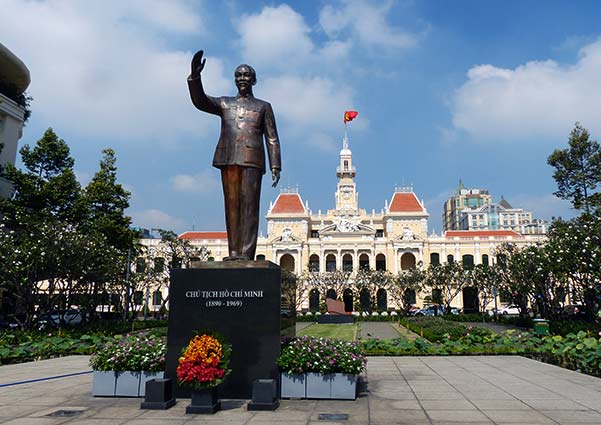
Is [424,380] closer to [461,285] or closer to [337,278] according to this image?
[461,285]

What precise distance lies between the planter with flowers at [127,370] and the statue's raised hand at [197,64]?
14.8 feet

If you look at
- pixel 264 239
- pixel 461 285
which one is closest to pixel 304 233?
pixel 264 239

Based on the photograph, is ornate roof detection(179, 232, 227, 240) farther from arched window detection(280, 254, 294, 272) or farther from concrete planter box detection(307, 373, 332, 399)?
concrete planter box detection(307, 373, 332, 399)

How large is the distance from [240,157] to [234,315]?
258cm

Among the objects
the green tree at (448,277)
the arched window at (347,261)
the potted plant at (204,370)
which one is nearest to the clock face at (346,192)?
the arched window at (347,261)

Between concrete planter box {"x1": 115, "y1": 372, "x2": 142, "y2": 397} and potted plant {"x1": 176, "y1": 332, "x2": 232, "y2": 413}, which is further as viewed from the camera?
concrete planter box {"x1": 115, "y1": 372, "x2": 142, "y2": 397}

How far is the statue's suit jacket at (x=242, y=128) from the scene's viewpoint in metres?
7.90

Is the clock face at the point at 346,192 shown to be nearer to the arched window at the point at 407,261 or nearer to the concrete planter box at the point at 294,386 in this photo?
the arched window at the point at 407,261

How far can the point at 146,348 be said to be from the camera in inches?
300

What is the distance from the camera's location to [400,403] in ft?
22.8

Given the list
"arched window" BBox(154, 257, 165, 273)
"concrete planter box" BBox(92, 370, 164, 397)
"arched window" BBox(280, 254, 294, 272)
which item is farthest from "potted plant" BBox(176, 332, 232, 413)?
"arched window" BBox(280, 254, 294, 272)

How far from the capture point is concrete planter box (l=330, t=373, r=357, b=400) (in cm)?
712

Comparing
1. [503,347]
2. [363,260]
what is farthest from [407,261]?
[503,347]

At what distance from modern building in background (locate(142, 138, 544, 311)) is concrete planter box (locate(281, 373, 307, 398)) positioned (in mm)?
50719
